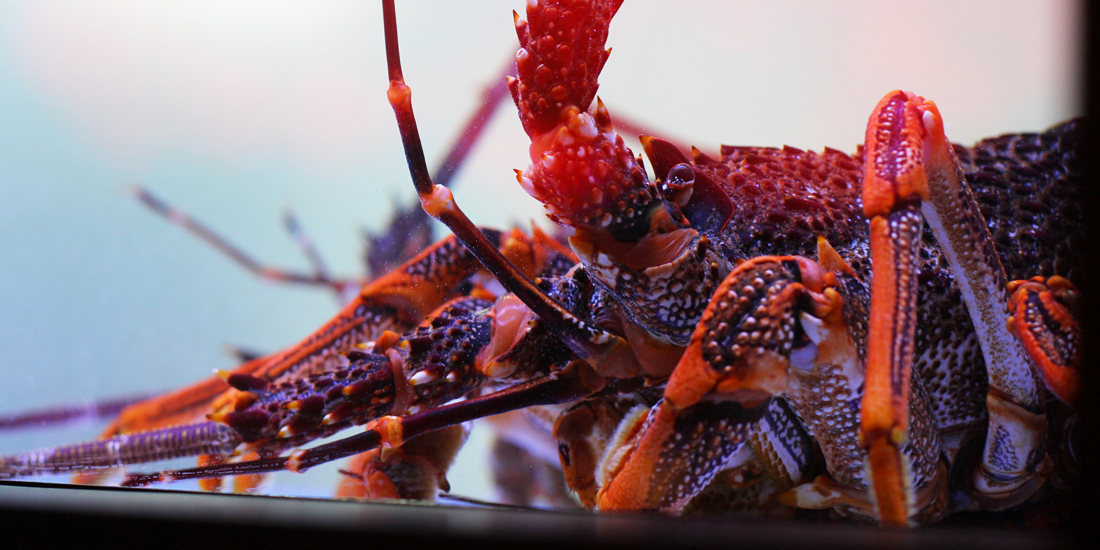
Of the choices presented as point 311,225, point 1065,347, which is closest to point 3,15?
point 311,225

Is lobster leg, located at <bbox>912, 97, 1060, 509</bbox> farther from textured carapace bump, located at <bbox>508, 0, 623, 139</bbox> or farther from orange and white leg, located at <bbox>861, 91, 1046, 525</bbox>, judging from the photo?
textured carapace bump, located at <bbox>508, 0, 623, 139</bbox>

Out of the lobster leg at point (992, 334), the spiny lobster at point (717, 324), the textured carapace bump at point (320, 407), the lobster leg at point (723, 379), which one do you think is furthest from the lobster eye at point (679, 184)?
the textured carapace bump at point (320, 407)

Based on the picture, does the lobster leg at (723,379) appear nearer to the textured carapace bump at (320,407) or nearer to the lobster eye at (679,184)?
the lobster eye at (679,184)

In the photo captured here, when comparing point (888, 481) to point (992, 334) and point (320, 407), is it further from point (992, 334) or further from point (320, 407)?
point (320, 407)

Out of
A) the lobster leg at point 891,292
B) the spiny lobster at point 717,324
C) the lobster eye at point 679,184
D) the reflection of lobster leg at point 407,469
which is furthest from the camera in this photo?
the reflection of lobster leg at point 407,469

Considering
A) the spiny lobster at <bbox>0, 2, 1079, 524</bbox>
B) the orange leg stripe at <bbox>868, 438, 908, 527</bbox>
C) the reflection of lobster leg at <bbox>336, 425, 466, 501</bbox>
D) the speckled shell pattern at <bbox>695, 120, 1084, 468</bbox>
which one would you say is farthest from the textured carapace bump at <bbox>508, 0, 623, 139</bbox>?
the reflection of lobster leg at <bbox>336, 425, 466, 501</bbox>

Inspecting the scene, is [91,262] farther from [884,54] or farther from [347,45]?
[884,54]
